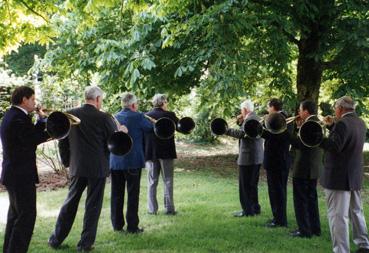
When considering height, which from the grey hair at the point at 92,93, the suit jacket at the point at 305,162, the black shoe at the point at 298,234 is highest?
the grey hair at the point at 92,93

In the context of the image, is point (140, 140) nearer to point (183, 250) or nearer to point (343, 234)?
point (183, 250)

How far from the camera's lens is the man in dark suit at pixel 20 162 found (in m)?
5.26

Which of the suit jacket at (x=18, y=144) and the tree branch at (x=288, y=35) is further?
the tree branch at (x=288, y=35)

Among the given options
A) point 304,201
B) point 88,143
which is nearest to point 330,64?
point 304,201

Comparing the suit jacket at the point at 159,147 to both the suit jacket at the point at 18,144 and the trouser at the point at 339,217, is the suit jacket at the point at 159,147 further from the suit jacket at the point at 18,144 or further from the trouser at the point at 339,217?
the trouser at the point at 339,217

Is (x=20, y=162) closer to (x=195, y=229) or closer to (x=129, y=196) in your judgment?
(x=129, y=196)

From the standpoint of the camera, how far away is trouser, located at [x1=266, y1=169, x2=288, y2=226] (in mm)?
7242

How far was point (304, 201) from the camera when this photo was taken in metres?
6.71

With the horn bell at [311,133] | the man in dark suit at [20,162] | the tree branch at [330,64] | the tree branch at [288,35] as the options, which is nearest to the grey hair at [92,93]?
the man in dark suit at [20,162]

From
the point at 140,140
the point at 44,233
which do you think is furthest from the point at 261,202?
the point at 44,233

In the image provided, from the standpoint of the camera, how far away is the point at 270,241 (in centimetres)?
661

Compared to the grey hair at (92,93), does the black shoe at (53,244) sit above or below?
below

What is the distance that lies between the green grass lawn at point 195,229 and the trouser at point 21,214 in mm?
739

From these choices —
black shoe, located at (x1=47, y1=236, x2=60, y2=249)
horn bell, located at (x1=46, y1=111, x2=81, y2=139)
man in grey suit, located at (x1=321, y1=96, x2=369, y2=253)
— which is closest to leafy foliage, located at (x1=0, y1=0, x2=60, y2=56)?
horn bell, located at (x1=46, y1=111, x2=81, y2=139)
